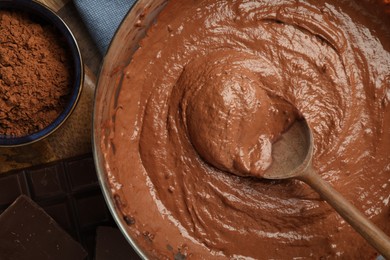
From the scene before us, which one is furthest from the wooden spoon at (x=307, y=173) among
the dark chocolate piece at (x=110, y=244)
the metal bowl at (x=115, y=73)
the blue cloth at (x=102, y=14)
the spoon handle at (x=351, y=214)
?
the blue cloth at (x=102, y=14)

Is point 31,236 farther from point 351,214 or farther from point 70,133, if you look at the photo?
point 351,214

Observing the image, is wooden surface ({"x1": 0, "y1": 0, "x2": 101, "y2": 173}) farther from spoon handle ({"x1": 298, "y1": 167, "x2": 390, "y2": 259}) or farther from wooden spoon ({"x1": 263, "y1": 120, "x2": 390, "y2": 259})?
spoon handle ({"x1": 298, "y1": 167, "x2": 390, "y2": 259})

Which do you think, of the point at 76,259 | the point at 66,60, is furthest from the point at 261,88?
the point at 76,259

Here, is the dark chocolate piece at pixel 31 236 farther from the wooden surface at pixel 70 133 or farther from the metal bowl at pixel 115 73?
the metal bowl at pixel 115 73

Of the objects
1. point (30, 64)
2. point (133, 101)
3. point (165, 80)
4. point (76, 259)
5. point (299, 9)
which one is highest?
point (299, 9)

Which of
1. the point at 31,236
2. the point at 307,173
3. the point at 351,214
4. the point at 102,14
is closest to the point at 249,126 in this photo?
the point at 307,173

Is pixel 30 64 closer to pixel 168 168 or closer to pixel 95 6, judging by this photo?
pixel 95 6
